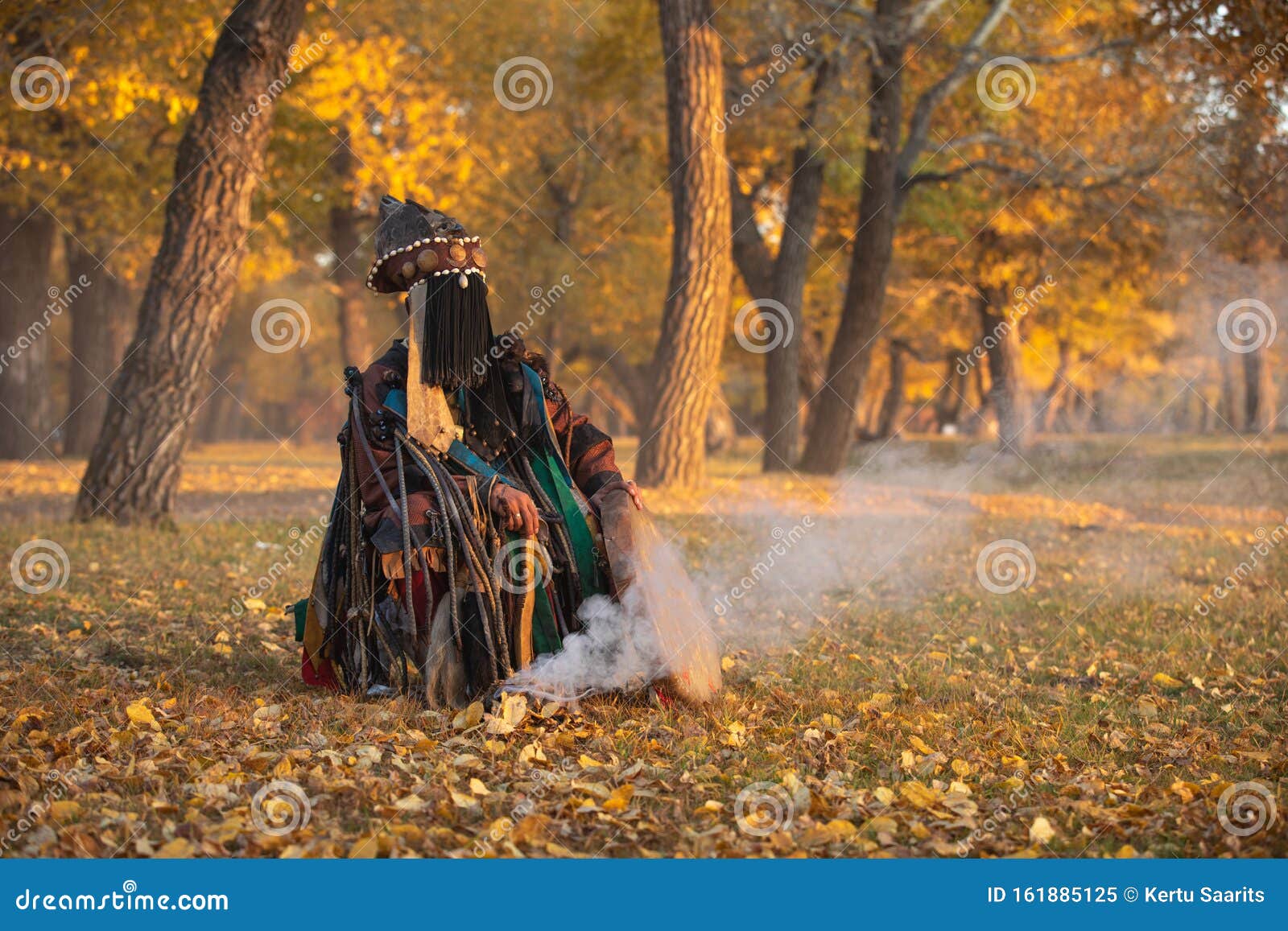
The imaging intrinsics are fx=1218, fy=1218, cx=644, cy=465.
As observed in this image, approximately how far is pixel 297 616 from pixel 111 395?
602 centimetres

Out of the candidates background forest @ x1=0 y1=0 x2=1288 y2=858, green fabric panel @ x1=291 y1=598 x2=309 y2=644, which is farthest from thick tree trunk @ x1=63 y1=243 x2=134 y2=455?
green fabric panel @ x1=291 y1=598 x2=309 y2=644

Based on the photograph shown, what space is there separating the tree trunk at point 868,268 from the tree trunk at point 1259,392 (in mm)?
16104

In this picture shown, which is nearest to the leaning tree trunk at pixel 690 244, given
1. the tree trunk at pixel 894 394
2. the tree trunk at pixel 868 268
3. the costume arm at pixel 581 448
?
the tree trunk at pixel 868 268

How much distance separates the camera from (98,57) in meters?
14.5

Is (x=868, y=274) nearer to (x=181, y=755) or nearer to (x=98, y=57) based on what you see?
(x=98, y=57)

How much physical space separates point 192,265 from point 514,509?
6.72 metres

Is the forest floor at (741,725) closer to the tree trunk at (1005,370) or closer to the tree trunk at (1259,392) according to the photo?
the tree trunk at (1005,370)

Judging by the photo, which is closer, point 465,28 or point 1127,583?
point 1127,583

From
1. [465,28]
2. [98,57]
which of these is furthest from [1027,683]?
[465,28]

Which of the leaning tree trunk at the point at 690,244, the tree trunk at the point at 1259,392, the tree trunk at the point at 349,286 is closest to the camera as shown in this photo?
the leaning tree trunk at the point at 690,244

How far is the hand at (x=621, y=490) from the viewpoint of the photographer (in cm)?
537

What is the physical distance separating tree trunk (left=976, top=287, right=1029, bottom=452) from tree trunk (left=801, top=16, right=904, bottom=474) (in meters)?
8.40

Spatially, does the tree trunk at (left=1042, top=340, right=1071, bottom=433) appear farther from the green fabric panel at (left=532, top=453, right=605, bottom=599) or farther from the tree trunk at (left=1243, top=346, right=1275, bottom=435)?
the green fabric panel at (left=532, top=453, right=605, bottom=599)

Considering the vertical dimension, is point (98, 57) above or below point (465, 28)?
below
